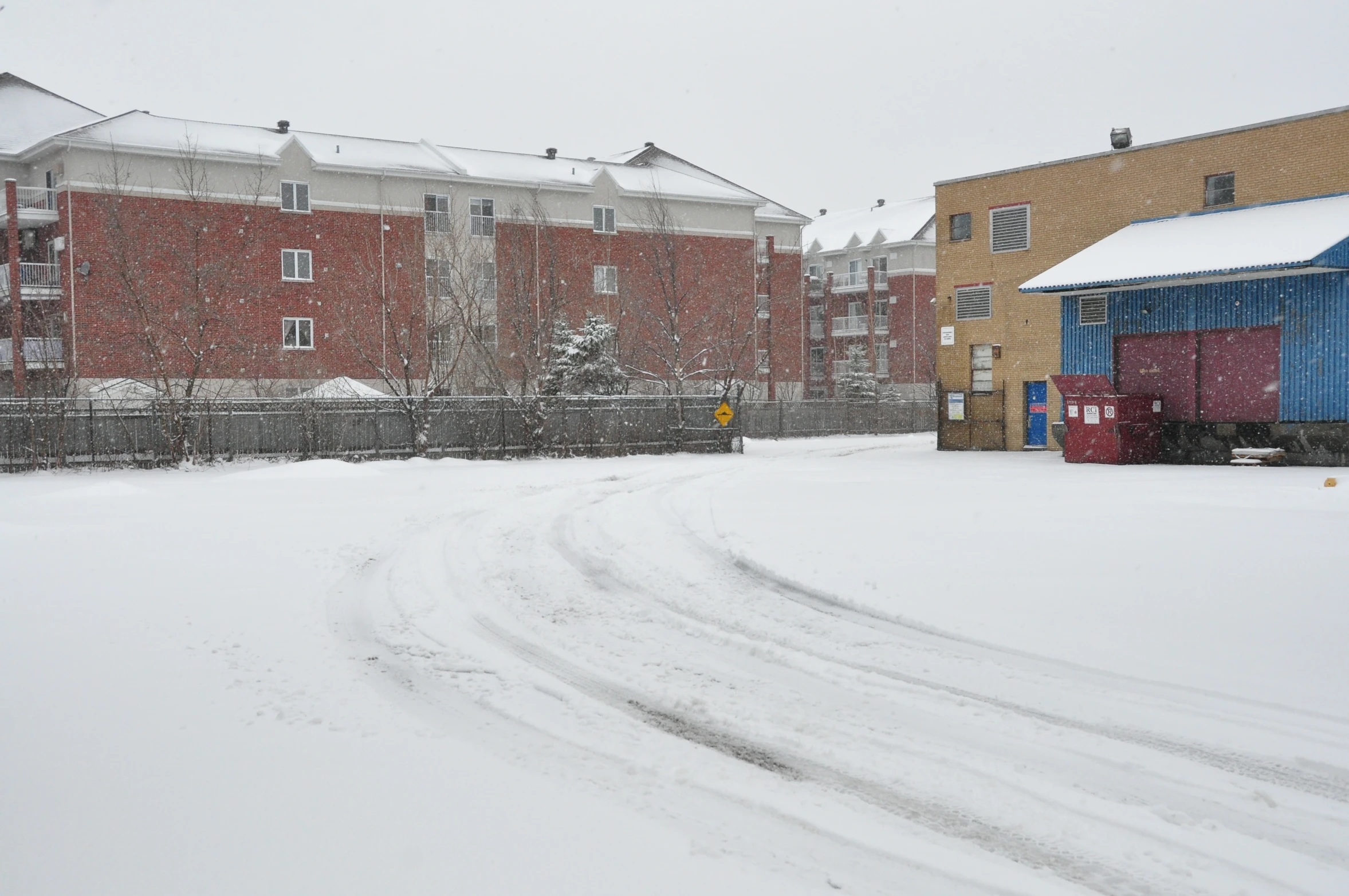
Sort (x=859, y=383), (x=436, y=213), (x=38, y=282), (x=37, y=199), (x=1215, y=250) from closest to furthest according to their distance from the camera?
(x=1215, y=250)
(x=38, y=282)
(x=37, y=199)
(x=436, y=213)
(x=859, y=383)

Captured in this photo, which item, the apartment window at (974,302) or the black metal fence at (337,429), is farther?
the apartment window at (974,302)

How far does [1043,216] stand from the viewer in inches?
1155

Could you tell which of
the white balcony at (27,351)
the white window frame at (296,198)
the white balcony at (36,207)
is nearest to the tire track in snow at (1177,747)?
the white balcony at (27,351)

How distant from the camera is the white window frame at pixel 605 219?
47250mm

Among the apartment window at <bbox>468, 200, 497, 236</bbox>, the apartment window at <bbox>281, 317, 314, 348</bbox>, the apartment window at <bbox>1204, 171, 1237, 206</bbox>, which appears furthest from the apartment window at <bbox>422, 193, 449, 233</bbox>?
the apartment window at <bbox>1204, 171, 1237, 206</bbox>

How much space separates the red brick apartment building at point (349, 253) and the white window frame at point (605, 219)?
8cm

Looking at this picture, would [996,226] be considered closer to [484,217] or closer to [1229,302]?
[1229,302]

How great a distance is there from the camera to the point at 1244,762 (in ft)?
15.8

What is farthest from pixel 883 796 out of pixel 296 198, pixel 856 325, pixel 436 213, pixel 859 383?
pixel 856 325

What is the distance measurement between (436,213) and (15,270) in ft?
51.0

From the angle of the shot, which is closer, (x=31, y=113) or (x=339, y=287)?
(x=339, y=287)

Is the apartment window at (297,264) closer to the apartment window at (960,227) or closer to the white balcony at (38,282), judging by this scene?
the white balcony at (38,282)

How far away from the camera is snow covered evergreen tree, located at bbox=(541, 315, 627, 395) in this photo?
34688mm

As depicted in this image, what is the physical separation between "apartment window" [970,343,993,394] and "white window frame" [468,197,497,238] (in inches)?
891
